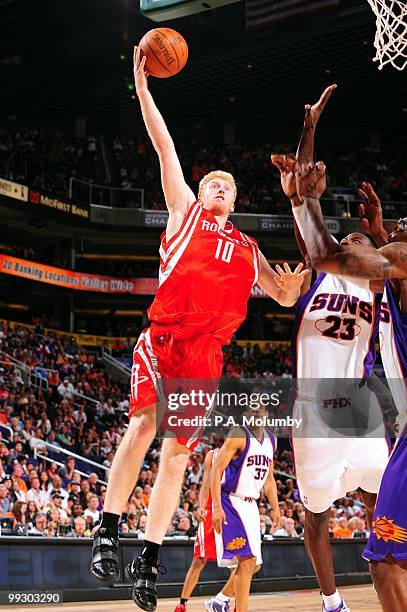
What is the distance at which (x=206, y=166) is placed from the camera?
26.5 metres

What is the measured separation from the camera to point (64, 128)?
27266 mm

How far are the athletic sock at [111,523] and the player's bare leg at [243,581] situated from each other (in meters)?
2.88

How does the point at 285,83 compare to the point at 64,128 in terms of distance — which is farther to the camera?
the point at 64,128

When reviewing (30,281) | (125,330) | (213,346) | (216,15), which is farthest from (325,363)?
(125,330)

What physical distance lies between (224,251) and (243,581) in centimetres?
359

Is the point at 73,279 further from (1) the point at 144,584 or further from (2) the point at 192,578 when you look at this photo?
(1) the point at 144,584

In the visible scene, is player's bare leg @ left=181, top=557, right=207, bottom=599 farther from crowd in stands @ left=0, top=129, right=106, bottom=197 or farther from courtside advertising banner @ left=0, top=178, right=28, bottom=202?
crowd in stands @ left=0, top=129, right=106, bottom=197

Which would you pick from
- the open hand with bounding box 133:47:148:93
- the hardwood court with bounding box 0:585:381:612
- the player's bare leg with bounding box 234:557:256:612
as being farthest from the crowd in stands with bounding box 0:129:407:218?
the open hand with bounding box 133:47:148:93

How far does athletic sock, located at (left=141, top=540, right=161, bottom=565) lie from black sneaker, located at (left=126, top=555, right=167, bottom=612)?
19mm

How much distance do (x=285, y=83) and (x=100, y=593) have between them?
1788 cm

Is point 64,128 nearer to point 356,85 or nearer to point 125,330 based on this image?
point 125,330

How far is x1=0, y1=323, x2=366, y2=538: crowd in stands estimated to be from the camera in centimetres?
1057

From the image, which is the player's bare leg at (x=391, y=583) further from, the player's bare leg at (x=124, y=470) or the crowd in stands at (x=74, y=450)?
the crowd in stands at (x=74, y=450)

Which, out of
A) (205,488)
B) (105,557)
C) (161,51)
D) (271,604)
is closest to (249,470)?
(205,488)
